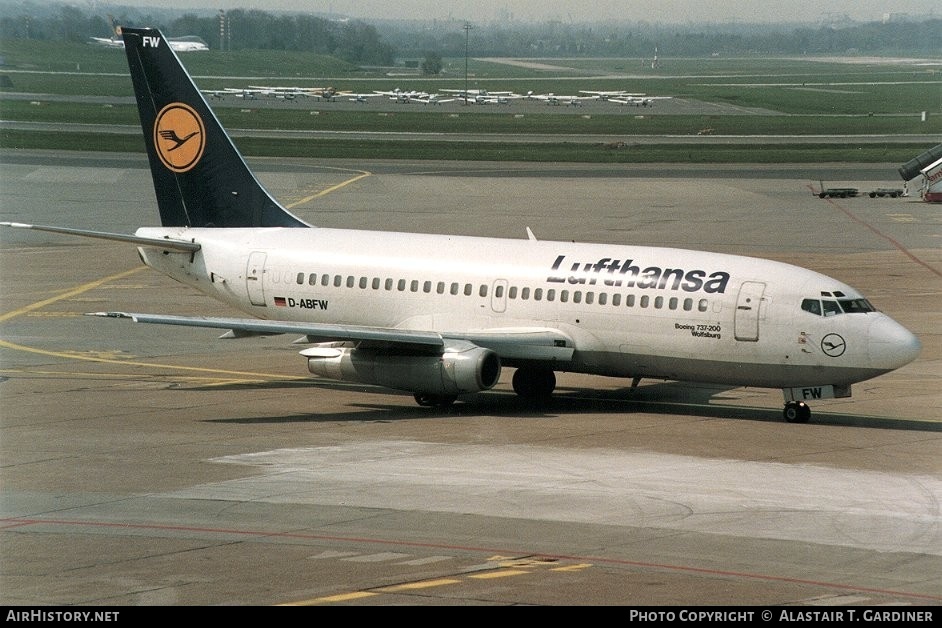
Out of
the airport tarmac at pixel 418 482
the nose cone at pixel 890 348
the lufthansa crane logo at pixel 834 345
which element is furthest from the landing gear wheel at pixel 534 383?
the nose cone at pixel 890 348

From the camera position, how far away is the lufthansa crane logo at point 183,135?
5009 centimetres

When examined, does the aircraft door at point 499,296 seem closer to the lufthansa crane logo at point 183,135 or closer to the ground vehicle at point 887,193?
the lufthansa crane logo at point 183,135

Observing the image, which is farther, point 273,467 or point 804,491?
point 273,467

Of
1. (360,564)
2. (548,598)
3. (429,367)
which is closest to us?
(548,598)

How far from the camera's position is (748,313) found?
39.9 m

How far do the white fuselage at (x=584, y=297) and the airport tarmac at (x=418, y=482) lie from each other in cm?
170

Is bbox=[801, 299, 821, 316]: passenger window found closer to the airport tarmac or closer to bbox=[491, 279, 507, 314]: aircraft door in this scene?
the airport tarmac

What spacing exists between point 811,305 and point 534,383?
8.61 meters

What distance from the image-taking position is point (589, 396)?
44.9 m

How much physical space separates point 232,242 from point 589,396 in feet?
41.1

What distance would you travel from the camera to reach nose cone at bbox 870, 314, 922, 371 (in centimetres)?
3869

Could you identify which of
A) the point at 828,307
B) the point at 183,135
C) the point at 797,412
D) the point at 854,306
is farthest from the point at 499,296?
the point at 183,135
